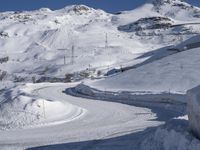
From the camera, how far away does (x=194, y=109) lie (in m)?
15.9

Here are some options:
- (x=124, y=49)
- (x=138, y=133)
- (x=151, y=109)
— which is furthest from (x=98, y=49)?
(x=138, y=133)

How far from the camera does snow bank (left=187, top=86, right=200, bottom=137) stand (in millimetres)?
15609

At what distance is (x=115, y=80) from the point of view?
57.2 meters

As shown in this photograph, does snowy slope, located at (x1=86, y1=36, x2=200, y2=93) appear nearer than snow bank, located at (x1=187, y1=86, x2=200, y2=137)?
No

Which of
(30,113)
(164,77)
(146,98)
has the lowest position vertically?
(146,98)

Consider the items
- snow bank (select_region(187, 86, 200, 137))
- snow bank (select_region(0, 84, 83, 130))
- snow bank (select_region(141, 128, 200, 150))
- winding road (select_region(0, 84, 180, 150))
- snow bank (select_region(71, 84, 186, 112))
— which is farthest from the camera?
snow bank (select_region(71, 84, 186, 112))

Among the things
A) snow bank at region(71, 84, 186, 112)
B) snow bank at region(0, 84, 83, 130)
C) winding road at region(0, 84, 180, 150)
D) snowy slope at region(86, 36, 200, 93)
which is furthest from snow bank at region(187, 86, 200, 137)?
snowy slope at region(86, 36, 200, 93)

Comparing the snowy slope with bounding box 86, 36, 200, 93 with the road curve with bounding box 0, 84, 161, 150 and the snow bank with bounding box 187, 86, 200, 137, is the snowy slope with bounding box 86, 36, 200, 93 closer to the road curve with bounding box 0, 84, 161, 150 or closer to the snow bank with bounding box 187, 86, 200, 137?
the road curve with bounding box 0, 84, 161, 150

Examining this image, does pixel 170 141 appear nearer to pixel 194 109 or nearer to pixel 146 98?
pixel 194 109

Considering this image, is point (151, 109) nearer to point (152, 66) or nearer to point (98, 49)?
point (152, 66)

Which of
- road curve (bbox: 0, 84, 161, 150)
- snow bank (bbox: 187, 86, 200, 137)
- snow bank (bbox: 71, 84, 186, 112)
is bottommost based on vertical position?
snow bank (bbox: 71, 84, 186, 112)

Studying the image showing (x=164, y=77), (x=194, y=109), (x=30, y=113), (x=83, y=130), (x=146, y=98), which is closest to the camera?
(x=194, y=109)

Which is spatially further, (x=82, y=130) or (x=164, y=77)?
(x=164, y=77)

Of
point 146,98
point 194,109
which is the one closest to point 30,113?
point 194,109
